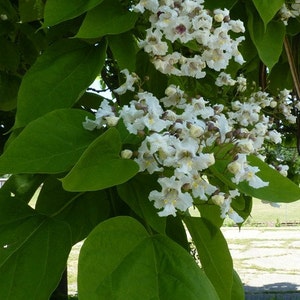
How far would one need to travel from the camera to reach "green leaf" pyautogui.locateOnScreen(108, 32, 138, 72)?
67 cm

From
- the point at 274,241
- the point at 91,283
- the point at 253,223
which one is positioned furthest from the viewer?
the point at 253,223

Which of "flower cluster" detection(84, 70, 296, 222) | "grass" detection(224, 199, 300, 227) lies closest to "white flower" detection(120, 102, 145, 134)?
"flower cluster" detection(84, 70, 296, 222)

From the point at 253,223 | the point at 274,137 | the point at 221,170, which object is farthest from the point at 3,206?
the point at 253,223

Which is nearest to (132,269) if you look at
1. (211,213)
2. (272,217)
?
(211,213)

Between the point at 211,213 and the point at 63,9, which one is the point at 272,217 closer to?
the point at 211,213

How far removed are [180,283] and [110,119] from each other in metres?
0.15

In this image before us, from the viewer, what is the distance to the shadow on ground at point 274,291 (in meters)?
4.60

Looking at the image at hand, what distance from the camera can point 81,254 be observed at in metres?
0.50

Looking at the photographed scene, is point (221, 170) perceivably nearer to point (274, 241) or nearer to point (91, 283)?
point (91, 283)

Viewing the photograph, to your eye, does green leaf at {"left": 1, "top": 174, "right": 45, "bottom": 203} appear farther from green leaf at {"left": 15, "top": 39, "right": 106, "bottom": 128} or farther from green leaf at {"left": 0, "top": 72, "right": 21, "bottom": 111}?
green leaf at {"left": 0, "top": 72, "right": 21, "bottom": 111}

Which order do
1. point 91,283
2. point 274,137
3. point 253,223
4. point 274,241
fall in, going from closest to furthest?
point 91,283 < point 274,137 < point 274,241 < point 253,223

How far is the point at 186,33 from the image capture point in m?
0.60

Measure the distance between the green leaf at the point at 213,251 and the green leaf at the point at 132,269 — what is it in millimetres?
91

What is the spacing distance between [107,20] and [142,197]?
0.64 feet
